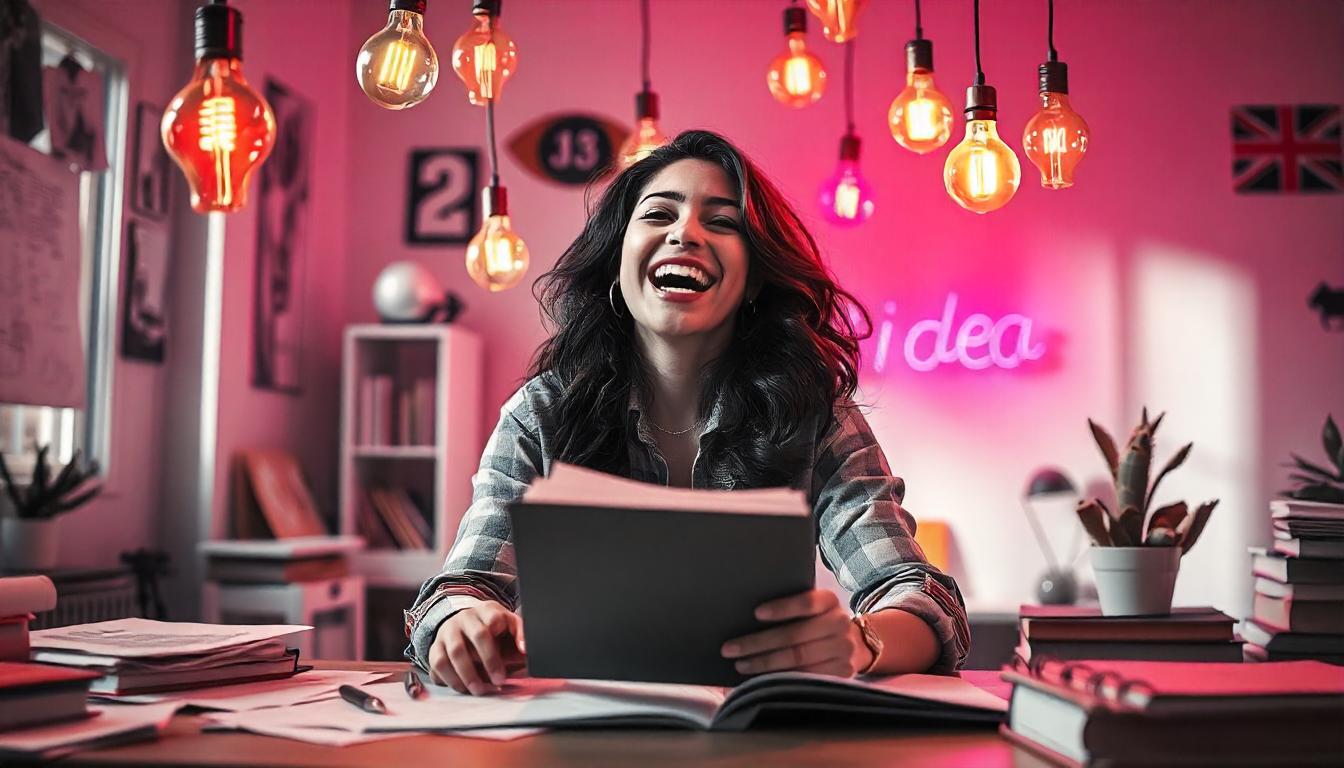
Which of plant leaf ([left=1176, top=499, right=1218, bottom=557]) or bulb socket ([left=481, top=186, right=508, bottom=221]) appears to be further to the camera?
bulb socket ([left=481, top=186, right=508, bottom=221])

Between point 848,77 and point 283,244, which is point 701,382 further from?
point 848,77

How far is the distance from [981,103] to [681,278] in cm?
49

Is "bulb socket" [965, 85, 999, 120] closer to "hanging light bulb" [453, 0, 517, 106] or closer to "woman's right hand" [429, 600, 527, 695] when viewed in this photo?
"hanging light bulb" [453, 0, 517, 106]

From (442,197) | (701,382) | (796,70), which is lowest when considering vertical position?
(701,382)

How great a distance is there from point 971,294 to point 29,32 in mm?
3217

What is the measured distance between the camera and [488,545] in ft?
5.13

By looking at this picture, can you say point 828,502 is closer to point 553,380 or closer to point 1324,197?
point 553,380

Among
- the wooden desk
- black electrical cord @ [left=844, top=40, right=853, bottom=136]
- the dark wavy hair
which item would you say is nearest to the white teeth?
the dark wavy hair

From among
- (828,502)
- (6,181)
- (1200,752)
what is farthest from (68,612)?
(1200,752)

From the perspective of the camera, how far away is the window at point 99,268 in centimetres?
329

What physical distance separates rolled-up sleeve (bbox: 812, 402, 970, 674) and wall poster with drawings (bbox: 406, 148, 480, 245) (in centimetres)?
320

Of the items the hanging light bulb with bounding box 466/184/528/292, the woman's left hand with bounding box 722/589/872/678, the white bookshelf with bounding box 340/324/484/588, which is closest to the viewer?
the woman's left hand with bounding box 722/589/872/678

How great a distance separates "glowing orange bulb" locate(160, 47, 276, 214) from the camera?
1.25 metres

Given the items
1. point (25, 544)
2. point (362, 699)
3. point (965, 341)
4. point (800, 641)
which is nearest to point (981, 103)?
point (800, 641)
